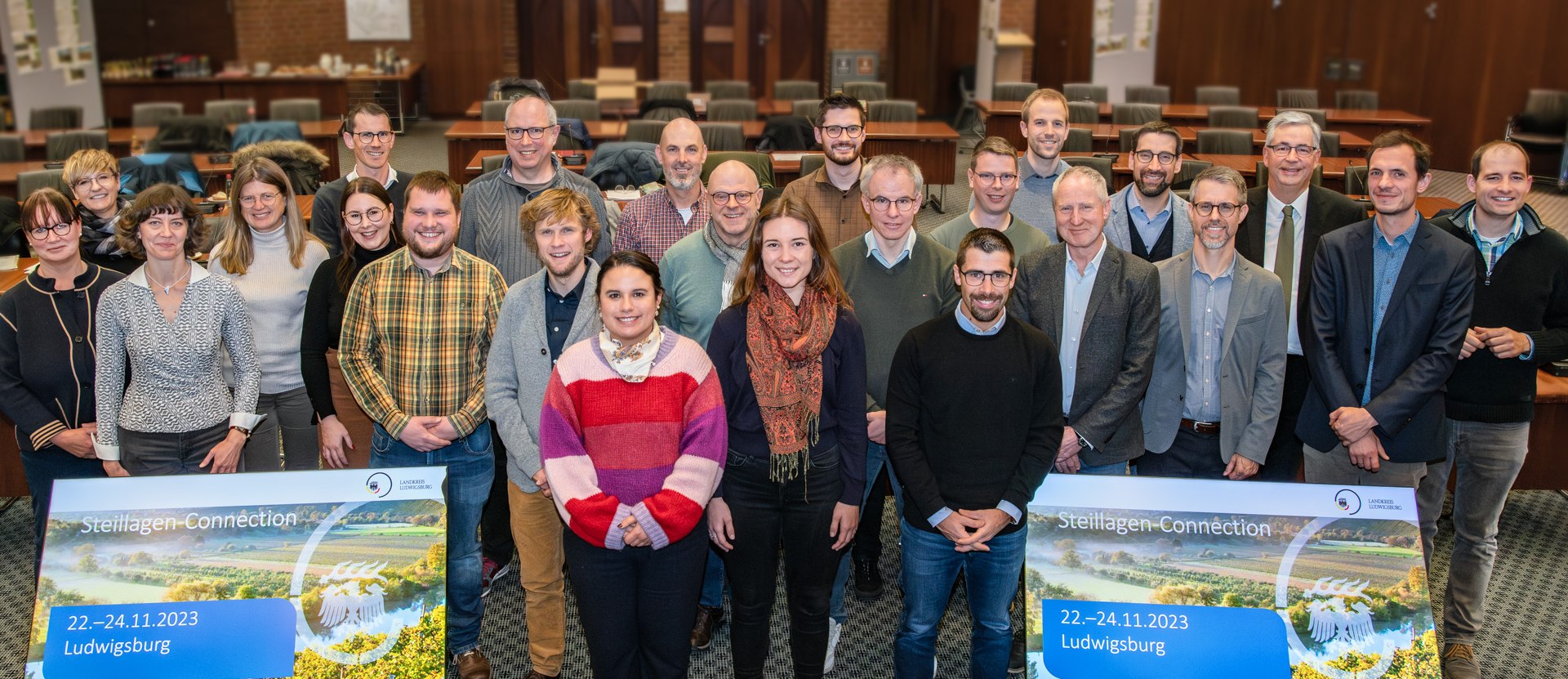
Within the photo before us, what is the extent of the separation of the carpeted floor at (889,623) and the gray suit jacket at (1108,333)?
98 centimetres

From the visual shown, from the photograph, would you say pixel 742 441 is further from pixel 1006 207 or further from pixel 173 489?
pixel 173 489

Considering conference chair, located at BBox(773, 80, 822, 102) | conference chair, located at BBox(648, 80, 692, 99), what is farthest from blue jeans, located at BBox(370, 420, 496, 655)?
conference chair, located at BBox(773, 80, 822, 102)

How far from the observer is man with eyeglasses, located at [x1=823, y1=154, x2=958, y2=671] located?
129 inches

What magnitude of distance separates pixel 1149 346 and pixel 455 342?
6.49 ft

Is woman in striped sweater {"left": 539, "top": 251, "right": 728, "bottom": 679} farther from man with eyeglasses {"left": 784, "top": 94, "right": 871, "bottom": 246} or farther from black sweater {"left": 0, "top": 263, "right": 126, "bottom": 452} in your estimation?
black sweater {"left": 0, "top": 263, "right": 126, "bottom": 452}

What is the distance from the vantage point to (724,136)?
883 centimetres

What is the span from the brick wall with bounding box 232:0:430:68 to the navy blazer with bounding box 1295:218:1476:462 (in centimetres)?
1487

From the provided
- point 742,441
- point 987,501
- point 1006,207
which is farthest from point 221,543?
point 1006,207

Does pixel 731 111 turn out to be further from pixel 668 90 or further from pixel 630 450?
pixel 630 450

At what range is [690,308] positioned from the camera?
340cm

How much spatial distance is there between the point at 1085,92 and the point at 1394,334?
984 cm

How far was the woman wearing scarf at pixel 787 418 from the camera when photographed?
291 centimetres

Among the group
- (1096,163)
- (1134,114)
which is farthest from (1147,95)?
(1096,163)

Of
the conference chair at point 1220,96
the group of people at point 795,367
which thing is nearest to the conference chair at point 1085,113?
the conference chair at point 1220,96
